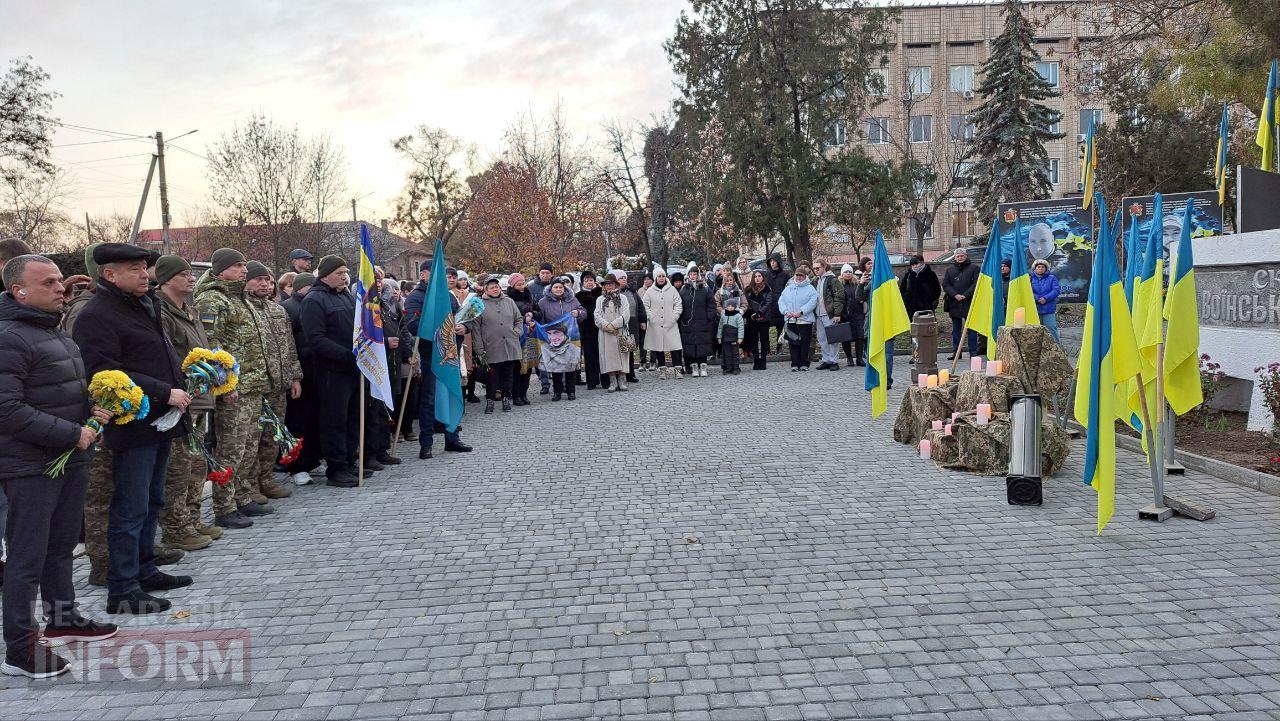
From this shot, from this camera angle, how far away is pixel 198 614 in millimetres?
5168

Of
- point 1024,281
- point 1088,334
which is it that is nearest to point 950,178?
point 1024,281

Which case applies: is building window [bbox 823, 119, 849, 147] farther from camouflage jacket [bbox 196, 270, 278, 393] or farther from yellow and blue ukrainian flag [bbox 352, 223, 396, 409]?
camouflage jacket [bbox 196, 270, 278, 393]

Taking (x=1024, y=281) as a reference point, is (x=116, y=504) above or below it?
below

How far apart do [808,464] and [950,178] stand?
140ft

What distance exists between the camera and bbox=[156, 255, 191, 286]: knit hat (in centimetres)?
630

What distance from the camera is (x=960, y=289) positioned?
16.8 m

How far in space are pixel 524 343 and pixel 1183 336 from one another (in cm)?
989

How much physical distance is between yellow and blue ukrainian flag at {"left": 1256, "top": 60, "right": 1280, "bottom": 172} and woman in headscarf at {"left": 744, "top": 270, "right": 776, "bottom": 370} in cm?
852

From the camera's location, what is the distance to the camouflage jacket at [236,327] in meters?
7.42

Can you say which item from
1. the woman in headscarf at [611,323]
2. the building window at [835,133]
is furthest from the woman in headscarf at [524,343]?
the building window at [835,133]

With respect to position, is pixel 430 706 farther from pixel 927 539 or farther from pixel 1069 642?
pixel 927 539

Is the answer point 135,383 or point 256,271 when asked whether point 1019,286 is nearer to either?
point 256,271

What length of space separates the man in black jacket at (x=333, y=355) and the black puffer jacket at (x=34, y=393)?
12.7 feet

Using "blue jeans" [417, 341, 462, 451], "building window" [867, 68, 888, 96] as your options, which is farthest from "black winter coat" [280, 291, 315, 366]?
"building window" [867, 68, 888, 96]
